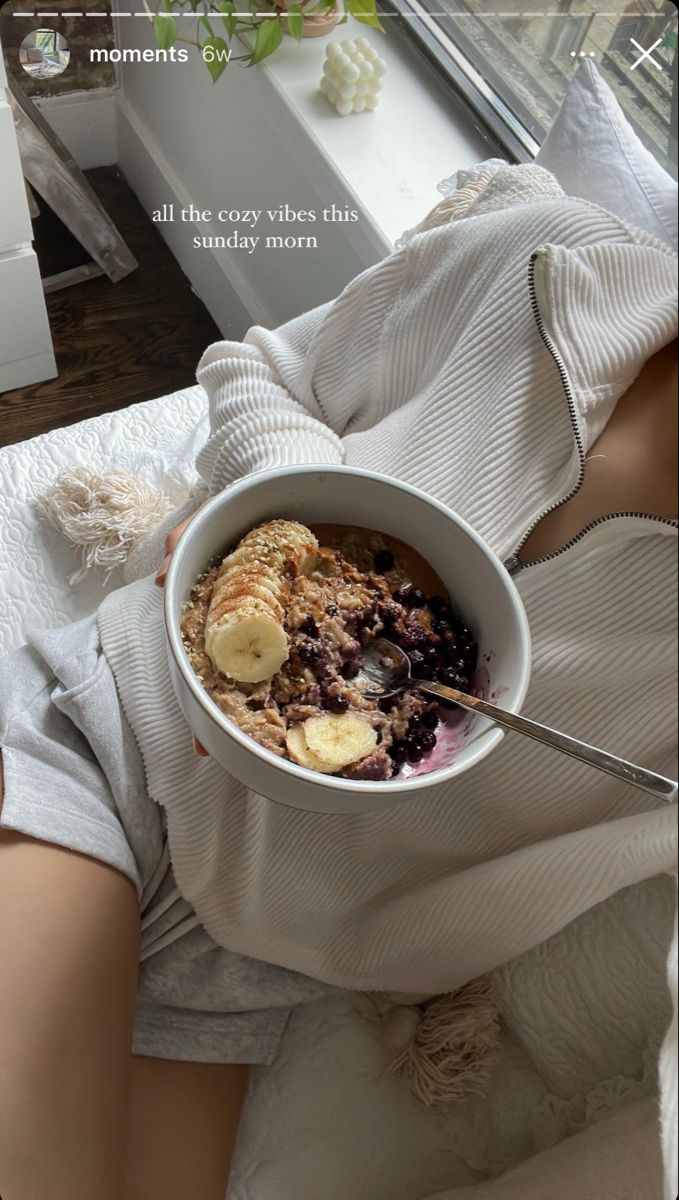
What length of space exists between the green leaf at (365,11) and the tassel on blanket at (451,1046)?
0.94 meters

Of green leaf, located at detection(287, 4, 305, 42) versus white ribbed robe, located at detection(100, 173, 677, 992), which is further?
green leaf, located at detection(287, 4, 305, 42)

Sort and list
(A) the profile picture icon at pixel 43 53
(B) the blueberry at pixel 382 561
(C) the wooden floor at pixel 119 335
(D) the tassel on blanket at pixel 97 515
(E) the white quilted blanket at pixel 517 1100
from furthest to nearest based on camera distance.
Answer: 1. (C) the wooden floor at pixel 119 335
2. (A) the profile picture icon at pixel 43 53
3. (D) the tassel on blanket at pixel 97 515
4. (E) the white quilted blanket at pixel 517 1100
5. (B) the blueberry at pixel 382 561

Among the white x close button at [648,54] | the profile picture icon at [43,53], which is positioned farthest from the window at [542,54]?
the profile picture icon at [43,53]

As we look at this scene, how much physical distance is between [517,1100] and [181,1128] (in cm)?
23

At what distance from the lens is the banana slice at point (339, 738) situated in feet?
1.22

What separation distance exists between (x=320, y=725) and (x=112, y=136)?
0.97 metres

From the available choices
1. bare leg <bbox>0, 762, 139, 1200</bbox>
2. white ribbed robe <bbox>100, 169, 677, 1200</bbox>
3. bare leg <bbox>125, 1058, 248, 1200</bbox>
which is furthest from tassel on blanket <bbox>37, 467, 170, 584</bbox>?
bare leg <bbox>125, 1058, 248, 1200</bbox>

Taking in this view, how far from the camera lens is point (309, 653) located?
398 mm

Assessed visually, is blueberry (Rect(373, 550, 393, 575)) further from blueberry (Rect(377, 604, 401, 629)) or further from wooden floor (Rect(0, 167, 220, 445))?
wooden floor (Rect(0, 167, 220, 445))

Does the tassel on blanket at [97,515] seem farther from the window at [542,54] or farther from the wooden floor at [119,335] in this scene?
the window at [542,54]

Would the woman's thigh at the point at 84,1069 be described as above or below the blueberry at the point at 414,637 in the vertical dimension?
below

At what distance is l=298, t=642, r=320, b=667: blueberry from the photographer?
0.40 m

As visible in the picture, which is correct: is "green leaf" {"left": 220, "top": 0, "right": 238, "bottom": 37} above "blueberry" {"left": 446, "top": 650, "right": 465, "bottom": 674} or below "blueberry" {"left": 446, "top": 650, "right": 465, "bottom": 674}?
above

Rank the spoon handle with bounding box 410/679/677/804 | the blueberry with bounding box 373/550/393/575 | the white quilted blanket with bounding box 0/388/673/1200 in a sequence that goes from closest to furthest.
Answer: the spoon handle with bounding box 410/679/677/804
the blueberry with bounding box 373/550/393/575
the white quilted blanket with bounding box 0/388/673/1200
